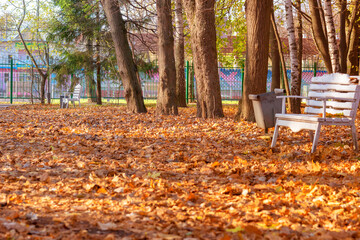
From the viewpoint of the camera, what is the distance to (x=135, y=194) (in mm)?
4422

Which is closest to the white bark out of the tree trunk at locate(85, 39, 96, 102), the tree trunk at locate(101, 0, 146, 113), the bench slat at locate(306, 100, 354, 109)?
the tree trunk at locate(101, 0, 146, 113)

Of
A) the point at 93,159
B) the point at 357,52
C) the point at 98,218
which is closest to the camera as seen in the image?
the point at 98,218

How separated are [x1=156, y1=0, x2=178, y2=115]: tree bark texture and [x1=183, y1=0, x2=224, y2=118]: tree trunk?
1.66m

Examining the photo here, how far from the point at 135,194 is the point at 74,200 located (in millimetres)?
539

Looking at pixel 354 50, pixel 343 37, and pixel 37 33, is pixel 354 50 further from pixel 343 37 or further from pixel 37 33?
pixel 37 33

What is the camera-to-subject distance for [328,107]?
7.26m

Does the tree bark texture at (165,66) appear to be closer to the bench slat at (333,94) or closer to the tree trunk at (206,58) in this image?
the tree trunk at (206,58)

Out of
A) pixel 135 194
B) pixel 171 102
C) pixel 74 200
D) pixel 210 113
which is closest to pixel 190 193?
pixel 135 194

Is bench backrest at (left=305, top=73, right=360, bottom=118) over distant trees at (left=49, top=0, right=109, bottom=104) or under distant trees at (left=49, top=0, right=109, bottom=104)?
under

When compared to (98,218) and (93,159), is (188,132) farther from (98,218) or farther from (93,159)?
(98,218)

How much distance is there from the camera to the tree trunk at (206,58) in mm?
11625

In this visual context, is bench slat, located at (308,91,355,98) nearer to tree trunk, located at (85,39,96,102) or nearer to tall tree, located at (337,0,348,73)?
tall tree, located at (337,0,348,73)

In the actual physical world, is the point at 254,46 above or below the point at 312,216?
above

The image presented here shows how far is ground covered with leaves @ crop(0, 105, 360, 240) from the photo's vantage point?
3.43 metres
